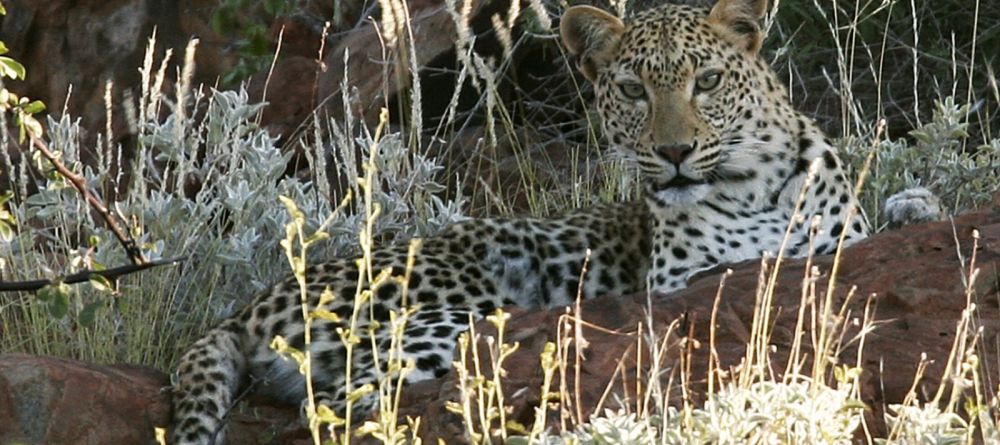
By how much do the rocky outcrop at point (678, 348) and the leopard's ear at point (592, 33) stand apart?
1464 mm

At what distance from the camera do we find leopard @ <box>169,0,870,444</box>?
672 centimetres

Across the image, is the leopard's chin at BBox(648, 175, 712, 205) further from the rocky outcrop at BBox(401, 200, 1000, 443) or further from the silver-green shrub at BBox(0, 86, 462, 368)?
the silver-green shrub at BBox(0, 86, 462, 368)

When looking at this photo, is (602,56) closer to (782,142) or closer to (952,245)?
(782,142)

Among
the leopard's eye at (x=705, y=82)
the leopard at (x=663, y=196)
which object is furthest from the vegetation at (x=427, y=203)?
the leopard's eye at (x=705, y=82)

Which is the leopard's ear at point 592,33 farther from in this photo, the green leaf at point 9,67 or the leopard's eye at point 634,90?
the green leaf at point 9,67

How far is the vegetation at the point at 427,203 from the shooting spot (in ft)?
13.5

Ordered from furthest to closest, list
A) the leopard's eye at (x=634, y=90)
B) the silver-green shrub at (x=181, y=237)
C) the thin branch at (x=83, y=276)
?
1. the leopard's eye at (x=634, y=90)
2. the silver-green shrub at (x=181, y=237)
3. the thin branch at (x=83, y=276)

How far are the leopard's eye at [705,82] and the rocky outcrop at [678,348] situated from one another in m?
1.02

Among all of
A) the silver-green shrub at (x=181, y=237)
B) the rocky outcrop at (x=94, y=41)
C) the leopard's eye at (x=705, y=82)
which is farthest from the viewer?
the rocky outcrop at (x=94, y=41)

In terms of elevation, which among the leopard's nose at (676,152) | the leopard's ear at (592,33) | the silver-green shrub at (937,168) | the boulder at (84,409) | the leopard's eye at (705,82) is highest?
the leopard's ear at (592,33)

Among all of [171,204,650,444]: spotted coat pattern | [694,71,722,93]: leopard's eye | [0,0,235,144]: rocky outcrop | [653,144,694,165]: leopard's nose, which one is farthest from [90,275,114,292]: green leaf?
[0,0,235,144]: rocky outcrop

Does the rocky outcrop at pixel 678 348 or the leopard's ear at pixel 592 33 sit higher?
the leopard's ear at pixel 592 33

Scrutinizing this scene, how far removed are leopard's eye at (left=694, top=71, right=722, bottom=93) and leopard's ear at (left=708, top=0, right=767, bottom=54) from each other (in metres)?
0.25

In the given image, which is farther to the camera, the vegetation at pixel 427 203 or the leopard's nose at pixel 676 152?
the leopard's nose at pixel 676 152
